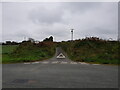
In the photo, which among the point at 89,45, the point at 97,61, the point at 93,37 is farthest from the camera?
the point at 93,37

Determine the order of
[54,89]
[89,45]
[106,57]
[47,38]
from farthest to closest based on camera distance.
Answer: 1. [47,38]
2. [89,45]
3. [106,57]
4. [54,89]

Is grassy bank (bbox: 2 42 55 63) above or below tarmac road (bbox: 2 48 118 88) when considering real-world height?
below

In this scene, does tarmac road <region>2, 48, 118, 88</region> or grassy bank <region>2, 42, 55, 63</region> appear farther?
grassy bank <region>2, 42, 55, 63</region>

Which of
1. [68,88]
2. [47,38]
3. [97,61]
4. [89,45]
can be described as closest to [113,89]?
[68,88]

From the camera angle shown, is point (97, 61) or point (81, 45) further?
point (81, 45)

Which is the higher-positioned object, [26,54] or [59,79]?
[59,79]

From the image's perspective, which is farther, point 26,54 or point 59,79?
point 26,54

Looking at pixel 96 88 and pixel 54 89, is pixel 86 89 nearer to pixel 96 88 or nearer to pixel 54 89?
pixel 96 88

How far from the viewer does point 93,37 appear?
47125mm

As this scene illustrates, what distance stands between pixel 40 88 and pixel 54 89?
687 millimetres

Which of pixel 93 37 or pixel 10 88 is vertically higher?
pixel 93 37

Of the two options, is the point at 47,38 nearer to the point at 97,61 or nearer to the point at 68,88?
the point at 97,61

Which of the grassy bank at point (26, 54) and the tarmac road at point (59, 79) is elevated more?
the tarmac road at point (59, 79)

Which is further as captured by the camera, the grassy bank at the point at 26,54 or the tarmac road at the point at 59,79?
the grassy bank at the point at 26,54
